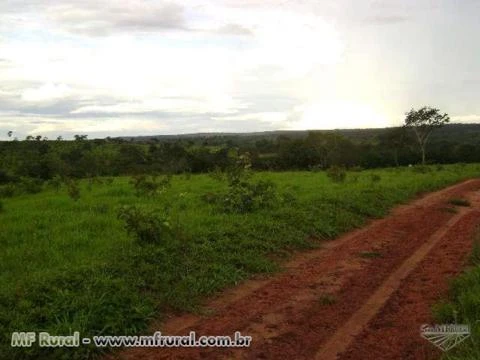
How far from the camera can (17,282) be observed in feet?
18.6

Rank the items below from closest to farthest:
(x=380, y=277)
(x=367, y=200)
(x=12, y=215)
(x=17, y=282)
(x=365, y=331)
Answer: (x=365, y=331) → (x=17, y=282) → (x=380, y=277) → (x=12, y=215) → (x=367, y=200)

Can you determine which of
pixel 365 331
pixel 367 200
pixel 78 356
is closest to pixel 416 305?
pixel 365 331

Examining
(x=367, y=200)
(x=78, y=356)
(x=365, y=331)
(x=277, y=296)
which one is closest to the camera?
(x=78, y=356)

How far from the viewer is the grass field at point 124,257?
502cm

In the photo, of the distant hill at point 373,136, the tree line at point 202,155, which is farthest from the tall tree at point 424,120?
the distant hill at point 373,136

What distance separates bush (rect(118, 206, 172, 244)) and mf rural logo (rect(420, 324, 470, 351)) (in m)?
3.89

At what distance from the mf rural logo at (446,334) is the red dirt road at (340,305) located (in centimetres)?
9

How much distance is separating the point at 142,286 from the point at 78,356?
5.23 feet

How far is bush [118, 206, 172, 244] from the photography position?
285 inches

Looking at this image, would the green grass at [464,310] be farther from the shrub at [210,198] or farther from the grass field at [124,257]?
the shrub at [210,198]

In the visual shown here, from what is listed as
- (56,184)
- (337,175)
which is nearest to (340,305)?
(337,175)

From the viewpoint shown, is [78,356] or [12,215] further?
[12,215]

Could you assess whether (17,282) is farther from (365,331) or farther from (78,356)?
(365,331)

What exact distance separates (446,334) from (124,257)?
4.05 m
